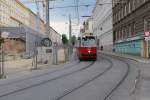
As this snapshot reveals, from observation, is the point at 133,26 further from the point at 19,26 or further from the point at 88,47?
the point at 19,26

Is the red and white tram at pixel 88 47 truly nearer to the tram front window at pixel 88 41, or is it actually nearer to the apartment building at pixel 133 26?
the tram front window at pixel 88 41

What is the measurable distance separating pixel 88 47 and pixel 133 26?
15896 millimetres

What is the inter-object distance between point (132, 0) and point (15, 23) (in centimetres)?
6732

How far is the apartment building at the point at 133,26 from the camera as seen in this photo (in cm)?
4590

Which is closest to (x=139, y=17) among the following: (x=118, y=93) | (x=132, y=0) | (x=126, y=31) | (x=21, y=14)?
(x=132, y=0)

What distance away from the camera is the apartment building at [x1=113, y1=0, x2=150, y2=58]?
151 feet

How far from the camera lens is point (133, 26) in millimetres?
53969

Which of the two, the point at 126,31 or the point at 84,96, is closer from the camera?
the point at 84,96

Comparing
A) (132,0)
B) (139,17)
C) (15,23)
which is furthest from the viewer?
(15,23)

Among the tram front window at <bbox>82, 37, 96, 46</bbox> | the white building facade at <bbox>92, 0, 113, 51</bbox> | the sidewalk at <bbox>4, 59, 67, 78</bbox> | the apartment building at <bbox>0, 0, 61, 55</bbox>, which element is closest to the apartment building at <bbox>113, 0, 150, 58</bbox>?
the white building facade at <bbox>92, 0, 113, 51</bbox>

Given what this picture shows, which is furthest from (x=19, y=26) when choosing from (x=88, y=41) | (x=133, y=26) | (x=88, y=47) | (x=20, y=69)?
(x=20, y=69)

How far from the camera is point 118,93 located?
13.7m

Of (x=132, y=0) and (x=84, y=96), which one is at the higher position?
(x=132, y=0)

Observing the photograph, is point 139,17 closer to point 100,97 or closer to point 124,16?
point 124,16
